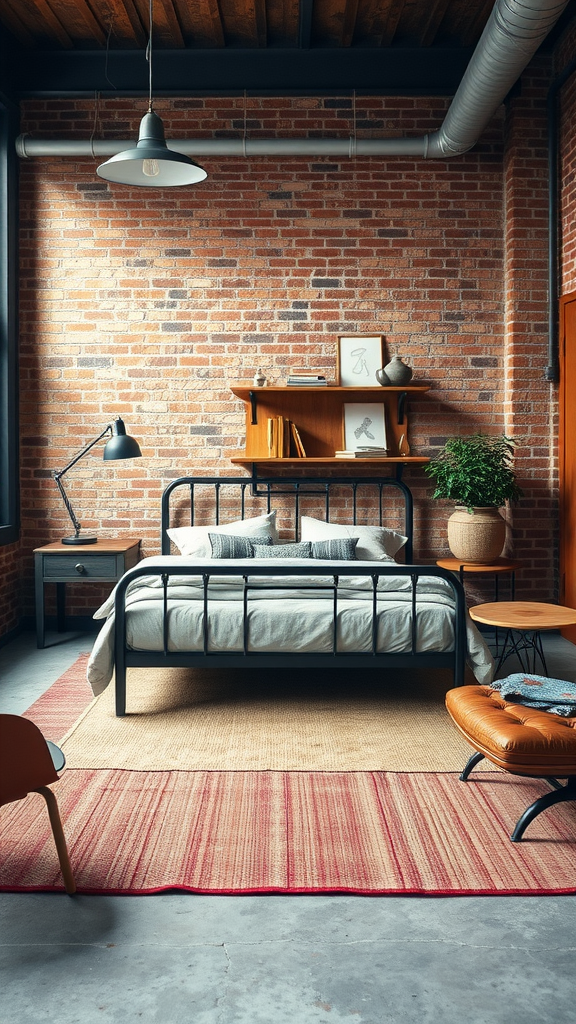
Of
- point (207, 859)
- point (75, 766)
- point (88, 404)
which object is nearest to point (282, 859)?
point (207, 859)

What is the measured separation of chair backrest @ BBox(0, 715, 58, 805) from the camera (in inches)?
89.3

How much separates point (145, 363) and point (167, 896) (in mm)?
4239

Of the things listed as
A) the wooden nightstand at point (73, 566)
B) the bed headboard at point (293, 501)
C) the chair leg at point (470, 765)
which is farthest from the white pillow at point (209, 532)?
the chair leg at point (470, 765)

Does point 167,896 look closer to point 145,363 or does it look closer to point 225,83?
point 145,363

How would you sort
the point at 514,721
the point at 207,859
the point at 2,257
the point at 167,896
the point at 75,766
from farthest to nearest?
the point at 2,257 → the point at 75,766 → the point at 514,721 → the point at 207,859 → the point at 167,896

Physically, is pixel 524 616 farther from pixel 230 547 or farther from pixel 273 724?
pixel 230 547

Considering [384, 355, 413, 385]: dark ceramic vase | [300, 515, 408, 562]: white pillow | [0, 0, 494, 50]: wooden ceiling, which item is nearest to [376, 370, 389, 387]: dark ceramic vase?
[384, 355, 413, 385]: dark ceramic vase

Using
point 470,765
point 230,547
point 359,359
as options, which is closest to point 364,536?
point 230,547

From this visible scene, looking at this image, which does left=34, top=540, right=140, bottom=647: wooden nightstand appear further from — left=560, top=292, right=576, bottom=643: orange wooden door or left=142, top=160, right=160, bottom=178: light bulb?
left=560, top=292, right=576, bottom=643: orange wooden door

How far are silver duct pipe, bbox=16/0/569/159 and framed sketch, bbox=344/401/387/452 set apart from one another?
174cm

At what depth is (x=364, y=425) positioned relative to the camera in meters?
6.01

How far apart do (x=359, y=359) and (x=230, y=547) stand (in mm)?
1776

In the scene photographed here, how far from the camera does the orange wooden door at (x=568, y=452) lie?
18.3 feet

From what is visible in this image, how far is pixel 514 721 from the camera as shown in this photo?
291cm
